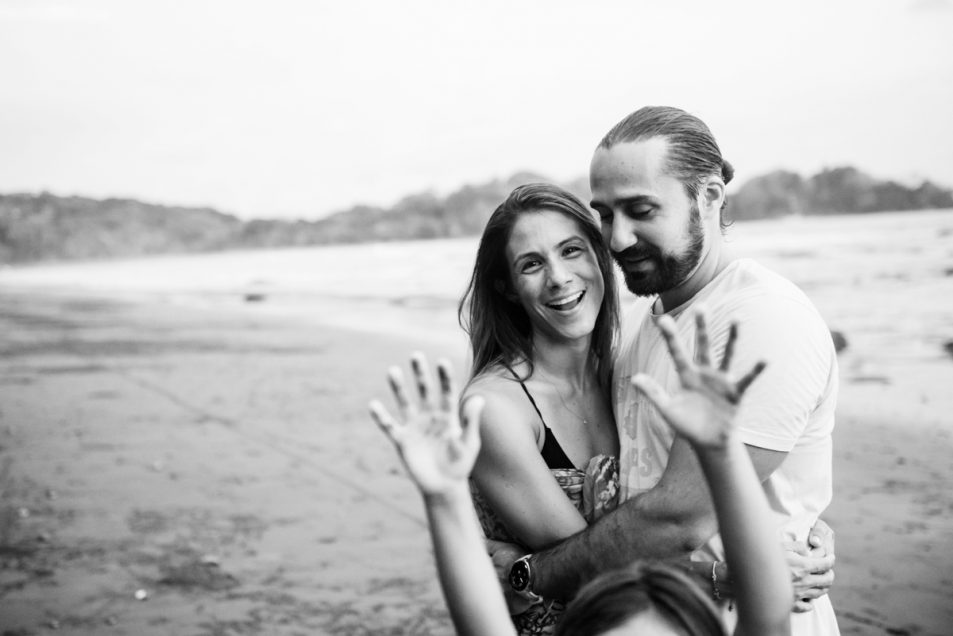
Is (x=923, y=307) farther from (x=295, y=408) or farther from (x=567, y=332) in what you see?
(x=567, y=332)

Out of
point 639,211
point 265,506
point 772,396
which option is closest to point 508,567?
point 772,396

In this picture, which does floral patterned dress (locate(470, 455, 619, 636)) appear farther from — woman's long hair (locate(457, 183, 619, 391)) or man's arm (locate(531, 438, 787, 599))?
woman's long hair (locate(457, 183, 619, 391))

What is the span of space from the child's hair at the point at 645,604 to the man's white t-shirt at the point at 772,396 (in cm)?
56

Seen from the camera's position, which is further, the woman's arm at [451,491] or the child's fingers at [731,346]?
the woman's arm at [451,491]

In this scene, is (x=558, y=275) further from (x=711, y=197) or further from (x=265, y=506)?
(x=265, y=506)

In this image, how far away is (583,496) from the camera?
106 inches

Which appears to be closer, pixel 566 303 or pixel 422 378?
pixel 422 378

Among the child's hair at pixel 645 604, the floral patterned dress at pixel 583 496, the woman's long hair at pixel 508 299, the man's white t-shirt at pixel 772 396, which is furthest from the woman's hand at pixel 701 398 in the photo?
the woman's long hair at pixel 508 299

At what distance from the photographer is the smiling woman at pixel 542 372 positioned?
2611 mm

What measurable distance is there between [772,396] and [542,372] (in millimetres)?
909

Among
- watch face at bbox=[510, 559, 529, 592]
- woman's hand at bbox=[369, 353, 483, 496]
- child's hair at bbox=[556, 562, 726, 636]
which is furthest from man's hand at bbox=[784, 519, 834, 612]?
woman's hand at bbox=[369, 353, 483, 496]

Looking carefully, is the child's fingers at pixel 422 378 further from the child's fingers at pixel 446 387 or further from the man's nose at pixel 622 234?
the man's nose at pixel 622 234

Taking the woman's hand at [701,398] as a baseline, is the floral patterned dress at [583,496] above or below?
below

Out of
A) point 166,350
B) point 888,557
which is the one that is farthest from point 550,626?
point 166,350
